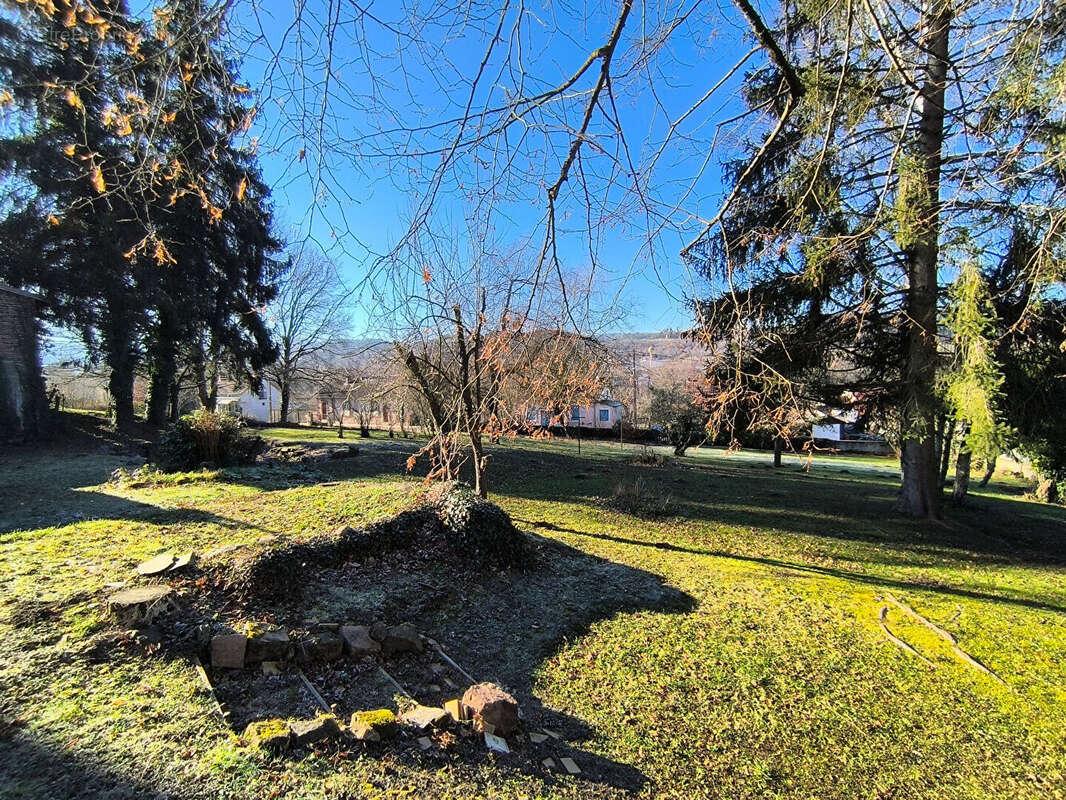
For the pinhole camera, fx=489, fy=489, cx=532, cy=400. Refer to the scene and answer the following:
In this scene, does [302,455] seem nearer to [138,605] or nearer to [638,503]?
[638,503]

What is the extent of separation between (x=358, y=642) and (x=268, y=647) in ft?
1.70

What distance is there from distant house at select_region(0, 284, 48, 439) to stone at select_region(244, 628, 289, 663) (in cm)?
1486

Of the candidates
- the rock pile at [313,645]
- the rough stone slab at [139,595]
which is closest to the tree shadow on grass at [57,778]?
the rock pile at [313,645]

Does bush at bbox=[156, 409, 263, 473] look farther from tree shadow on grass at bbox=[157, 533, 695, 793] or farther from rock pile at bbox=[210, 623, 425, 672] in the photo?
rock pile at bbox=[210, 623, 425, 672]

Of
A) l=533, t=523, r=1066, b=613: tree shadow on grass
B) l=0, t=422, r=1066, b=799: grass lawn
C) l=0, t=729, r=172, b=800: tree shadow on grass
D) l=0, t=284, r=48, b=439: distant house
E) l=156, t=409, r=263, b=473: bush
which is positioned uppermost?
l=0, t=284, r=48, b=439: distant house

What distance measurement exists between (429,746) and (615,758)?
920 mm

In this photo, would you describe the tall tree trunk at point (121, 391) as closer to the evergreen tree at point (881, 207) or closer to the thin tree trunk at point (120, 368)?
the thin tree trunk at point (120, 368)

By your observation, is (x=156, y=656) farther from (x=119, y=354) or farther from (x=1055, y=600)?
(x=119, y=354)

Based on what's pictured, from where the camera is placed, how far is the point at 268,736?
6.54ft

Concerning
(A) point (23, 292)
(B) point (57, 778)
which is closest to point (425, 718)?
(B) point (57, 778)

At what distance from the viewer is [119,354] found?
50.4 ft

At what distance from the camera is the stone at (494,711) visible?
7.82 feet

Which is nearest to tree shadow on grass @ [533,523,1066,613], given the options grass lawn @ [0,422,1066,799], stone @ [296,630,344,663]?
grass lawn @ [0,422,1066,799]

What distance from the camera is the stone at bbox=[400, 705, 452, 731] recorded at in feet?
7.56
